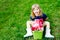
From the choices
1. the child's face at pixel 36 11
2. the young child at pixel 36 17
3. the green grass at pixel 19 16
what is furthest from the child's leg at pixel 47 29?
the child's face at pixel 36 11

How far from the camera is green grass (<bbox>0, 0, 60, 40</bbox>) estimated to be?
4766mm

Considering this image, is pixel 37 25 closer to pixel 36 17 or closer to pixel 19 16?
pixel 36 17

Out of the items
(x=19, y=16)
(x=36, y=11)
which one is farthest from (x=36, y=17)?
(x=19, y=16)

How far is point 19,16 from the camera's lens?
5.31 metres

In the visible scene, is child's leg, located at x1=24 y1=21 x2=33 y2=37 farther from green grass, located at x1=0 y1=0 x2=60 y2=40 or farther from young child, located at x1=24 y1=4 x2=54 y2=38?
green grass, located at x1=0 y1=0 x2=60 y2=40

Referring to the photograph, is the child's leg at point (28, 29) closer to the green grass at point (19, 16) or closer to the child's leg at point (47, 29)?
the green grass at point (19, 16)

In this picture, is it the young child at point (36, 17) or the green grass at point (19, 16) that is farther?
the green grass at point (19, 16)

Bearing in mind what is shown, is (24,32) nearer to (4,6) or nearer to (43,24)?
(43,24)

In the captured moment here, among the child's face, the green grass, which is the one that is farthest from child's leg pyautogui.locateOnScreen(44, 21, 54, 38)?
the child's face

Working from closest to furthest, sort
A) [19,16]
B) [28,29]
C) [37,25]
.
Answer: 1. [37,25]
2. [28,29]
3. [19,16]

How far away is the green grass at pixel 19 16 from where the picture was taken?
477 cm

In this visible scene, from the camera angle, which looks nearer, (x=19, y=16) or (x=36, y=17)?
(x=36, y=17)

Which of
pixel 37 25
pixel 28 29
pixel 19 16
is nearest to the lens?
pixel 37 25

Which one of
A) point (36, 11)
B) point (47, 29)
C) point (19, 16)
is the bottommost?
point (47, 29)
